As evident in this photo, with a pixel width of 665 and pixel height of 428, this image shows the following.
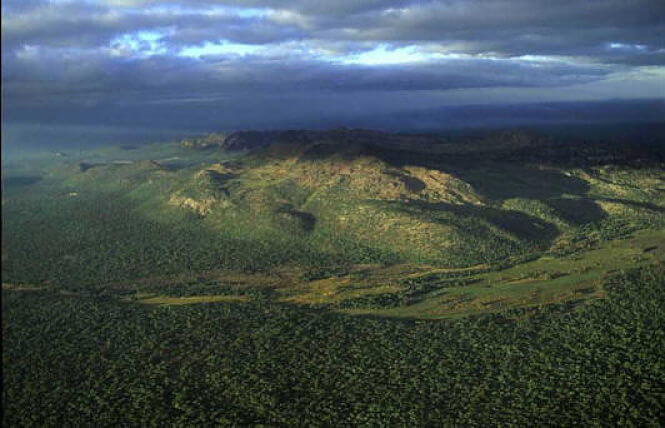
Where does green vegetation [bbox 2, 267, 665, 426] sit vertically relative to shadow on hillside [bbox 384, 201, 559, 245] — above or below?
below

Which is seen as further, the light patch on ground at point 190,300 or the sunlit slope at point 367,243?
the sunlit slope at point 367,243

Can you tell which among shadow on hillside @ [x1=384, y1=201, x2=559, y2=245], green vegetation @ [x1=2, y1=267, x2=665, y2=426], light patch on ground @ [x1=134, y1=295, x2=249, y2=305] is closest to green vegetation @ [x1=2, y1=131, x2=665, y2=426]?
green vegetation @ [x1=2, y1=267, x2=665, y2=426]

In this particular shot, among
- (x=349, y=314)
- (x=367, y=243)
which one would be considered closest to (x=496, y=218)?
(x=367, y=243)

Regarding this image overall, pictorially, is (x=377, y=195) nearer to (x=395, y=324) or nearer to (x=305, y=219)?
(x=305, y=219)

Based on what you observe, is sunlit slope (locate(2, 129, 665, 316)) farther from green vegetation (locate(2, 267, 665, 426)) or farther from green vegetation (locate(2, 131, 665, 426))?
green vegetation (locate(2, 267, 665, 426))

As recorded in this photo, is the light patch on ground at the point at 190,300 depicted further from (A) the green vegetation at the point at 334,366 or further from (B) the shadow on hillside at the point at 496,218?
(B) the shadow on hillside at the point at 496,218

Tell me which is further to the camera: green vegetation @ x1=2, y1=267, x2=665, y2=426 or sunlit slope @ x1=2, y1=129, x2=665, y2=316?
sunlit slope @ x1=2, y1=129, x2=665, y2=316

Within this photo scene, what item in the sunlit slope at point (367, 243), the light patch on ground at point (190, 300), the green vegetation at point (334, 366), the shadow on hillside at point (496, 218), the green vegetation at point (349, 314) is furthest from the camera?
the shadow on hillside at point (496, 218)

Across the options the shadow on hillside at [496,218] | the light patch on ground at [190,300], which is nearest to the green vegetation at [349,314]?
the light patch on ground at [190,300]

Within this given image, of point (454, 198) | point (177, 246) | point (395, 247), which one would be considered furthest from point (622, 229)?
point (177, 246)
